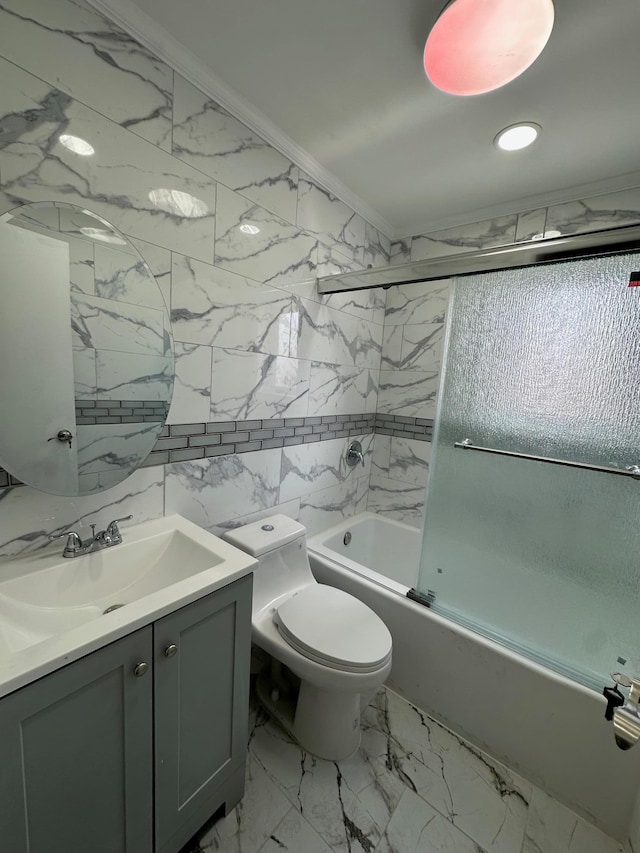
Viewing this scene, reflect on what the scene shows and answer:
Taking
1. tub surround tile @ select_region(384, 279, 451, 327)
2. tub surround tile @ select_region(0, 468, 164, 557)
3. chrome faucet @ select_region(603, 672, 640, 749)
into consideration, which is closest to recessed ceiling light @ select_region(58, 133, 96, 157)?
tub surround tile @ select_region(0, 468, 164, 557)

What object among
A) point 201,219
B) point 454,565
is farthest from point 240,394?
point 454,565

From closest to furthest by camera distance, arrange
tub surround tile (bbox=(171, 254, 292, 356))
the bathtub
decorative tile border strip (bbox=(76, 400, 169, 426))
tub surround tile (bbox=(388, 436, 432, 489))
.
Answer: decorative tile border strip (bbox=(76, 400, 169, 426)) < the bathtub < tub surround tile (bbox=(171, 254, 292, 356)) < tub surround tile (bbox=(388, 436, 432, 489))

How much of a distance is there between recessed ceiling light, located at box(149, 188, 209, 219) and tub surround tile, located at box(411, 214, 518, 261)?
1.18m

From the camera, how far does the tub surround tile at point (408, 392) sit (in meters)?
2.25

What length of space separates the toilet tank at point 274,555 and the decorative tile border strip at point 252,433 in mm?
362

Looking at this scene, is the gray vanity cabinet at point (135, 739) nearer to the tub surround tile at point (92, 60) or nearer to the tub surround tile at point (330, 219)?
the tub surround tile at point (92, 60)

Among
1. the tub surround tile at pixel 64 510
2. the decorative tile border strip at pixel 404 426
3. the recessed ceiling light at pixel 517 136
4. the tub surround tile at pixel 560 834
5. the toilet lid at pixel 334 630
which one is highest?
the recessed ceiling light at pixel 517 136

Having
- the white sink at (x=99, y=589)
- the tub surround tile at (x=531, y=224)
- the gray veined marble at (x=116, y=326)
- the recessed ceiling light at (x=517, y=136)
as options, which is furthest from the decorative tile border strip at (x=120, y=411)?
the tub surround tile at (x=531, y=224)

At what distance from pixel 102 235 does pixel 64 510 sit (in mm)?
841

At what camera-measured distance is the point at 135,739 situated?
81 cm

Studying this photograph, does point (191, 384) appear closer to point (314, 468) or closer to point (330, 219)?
A: point (314, 468)

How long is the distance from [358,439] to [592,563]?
1.37m

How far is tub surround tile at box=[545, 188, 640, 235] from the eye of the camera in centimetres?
161

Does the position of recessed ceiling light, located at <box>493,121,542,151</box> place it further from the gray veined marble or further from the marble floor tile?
the marble floor tile
